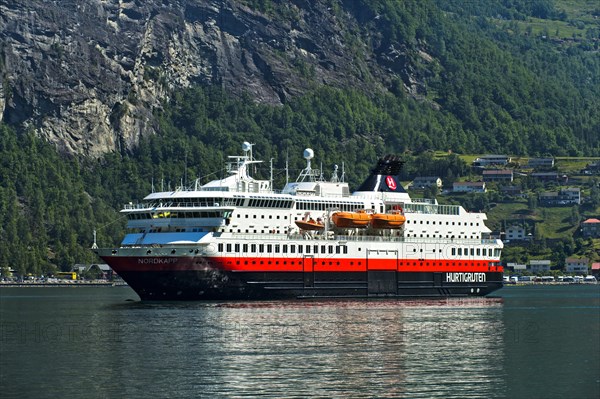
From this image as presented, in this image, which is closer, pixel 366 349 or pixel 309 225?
pixel 366 349

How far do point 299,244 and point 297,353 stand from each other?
154 ft

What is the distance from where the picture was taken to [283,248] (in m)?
121

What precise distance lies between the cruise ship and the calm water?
5.18 metres

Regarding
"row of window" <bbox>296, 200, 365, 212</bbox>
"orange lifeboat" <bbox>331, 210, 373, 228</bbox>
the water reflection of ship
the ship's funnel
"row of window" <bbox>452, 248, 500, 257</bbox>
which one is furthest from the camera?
"row of window" <bbox>452, 248, 500, 257</bbox>

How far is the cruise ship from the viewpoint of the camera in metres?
116

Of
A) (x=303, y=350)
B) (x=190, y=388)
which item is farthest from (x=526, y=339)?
(x=190, y=388)

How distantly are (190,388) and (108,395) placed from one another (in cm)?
390

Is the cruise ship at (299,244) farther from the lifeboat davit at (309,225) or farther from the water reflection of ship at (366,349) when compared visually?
the water reflection of ship at (366,349)

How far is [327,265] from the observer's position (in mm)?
124188

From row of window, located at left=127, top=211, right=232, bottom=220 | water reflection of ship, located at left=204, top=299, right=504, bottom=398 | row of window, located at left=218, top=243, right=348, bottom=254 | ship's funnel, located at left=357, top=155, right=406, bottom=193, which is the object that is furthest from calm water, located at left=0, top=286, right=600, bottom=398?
ship's funnel, located at left=357, top=155, right=406, bottom=193

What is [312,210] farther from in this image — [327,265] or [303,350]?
[303,350]

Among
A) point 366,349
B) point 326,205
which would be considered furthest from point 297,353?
point 326,205

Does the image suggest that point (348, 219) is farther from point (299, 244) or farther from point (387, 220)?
point (299, 244)

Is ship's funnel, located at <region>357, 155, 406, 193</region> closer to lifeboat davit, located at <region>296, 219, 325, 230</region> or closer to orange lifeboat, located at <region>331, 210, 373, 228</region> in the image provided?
orange lifeboat, located at <region>331, 210, 373, 228</region>
